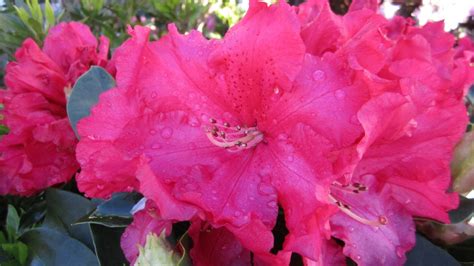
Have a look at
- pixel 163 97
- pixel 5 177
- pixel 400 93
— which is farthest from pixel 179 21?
pixel 400 93

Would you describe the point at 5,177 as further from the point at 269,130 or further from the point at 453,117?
the point at 453,117

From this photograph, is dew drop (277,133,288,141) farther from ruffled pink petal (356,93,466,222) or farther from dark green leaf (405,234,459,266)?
dark green leaf (405,234,459,266)

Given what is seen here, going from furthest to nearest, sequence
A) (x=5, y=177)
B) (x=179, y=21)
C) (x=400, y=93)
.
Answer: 1. (x=179, y=21)
2. (x=5, y=177)
3. (x=400, y=93)

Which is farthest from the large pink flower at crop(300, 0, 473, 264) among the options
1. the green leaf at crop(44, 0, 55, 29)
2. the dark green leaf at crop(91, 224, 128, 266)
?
the green leaf at crop(44, 0, 55, 29)

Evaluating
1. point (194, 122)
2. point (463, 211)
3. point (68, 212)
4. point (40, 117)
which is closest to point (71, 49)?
point (40, 117)

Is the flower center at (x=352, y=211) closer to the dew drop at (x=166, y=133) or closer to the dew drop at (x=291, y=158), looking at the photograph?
Result: the dew drop at (x=291, y=158)

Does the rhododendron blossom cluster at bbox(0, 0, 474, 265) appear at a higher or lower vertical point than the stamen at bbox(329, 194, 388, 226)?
higher

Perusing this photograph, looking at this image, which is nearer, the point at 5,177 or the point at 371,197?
the point at 371,197

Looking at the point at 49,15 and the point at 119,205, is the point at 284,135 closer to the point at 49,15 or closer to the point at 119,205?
the point at 119,205
